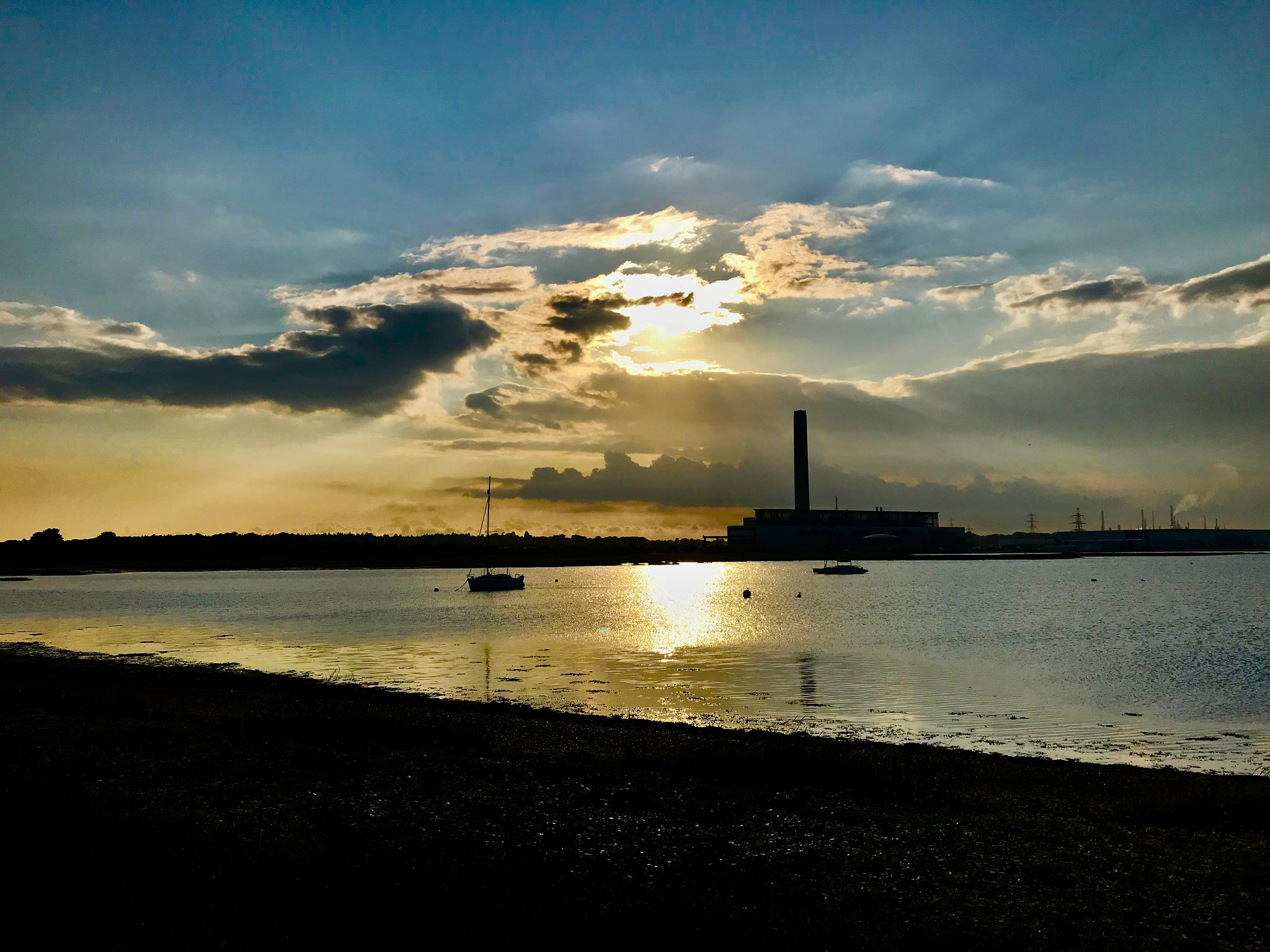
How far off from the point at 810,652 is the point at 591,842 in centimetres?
4488

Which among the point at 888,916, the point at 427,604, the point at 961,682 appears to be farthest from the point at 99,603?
the point at 888,916

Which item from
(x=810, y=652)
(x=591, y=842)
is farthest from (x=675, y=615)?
(x=591, y=842)

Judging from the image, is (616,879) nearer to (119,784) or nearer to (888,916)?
(888,916)

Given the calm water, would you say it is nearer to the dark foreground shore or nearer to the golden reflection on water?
the golden reflection on water

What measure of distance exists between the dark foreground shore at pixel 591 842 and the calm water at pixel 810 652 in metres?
8.84

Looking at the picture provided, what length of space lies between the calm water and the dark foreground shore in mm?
8844

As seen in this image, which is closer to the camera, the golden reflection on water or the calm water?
the calm water

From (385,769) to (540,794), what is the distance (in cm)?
430

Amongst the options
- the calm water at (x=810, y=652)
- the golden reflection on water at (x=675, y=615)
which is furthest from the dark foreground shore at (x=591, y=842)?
the golden reflection on water at (x=675, y=615)

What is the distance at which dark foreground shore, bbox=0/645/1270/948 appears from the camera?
11.4 m

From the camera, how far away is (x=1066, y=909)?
491 inches

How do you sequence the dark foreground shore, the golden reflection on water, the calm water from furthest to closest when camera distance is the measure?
the golden reflection on water < the calm water < the dark foreground shore

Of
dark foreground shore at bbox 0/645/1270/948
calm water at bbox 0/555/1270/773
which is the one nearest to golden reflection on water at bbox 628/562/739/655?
calm water at bbox 0/555/1270/773

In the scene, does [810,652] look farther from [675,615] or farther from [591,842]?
[591,842]
